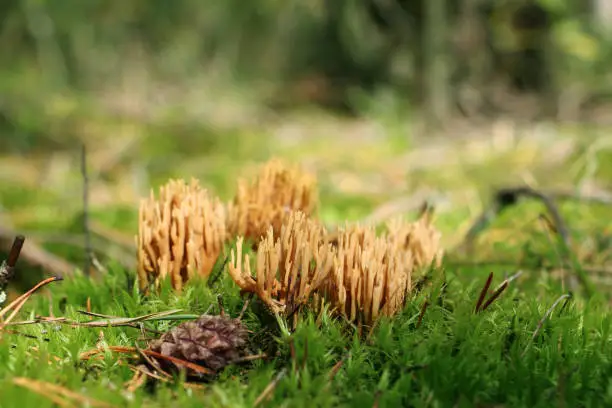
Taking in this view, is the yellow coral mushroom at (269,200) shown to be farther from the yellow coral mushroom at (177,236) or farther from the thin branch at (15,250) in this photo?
the thin branch at (15,250)

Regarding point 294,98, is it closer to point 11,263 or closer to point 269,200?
point 269,200

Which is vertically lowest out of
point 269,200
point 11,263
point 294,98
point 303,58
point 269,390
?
point 269,390

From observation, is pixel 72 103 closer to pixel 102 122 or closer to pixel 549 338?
pixel 102 122

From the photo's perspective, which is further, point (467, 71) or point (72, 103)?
point (467, 71)

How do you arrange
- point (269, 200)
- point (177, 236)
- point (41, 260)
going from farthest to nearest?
point (41, 260), point (269, 200), point (177, 236)

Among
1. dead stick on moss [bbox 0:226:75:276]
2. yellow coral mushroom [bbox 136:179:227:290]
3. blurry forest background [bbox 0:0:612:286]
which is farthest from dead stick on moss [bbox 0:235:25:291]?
dead stick on moss [bbox 0:226:75:276]

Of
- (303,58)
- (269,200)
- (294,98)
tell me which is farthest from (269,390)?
(303,58)

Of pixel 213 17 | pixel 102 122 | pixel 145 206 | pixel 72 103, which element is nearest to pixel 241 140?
pixel 102 122
